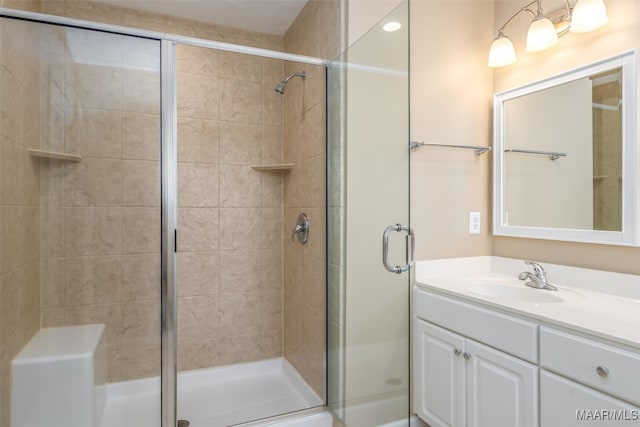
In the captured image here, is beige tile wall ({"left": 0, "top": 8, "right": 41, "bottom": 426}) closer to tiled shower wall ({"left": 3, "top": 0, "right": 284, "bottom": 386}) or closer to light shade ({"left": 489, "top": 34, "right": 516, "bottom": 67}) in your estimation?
tiled shower wall ({"left": 3, "top": 0, "right": 284, "bottom": 386})

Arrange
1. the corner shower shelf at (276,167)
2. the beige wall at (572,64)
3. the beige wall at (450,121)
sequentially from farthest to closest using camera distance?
1. the corner shower shelf at (276,167)
2. the beige wall at (450,121)
3. the beige wall at (572,64)

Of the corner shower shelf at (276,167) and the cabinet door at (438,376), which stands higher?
the corner shower shelf at (276,167)

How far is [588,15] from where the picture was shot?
155 centimetres

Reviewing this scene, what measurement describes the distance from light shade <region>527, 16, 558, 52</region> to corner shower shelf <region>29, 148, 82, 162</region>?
215cm

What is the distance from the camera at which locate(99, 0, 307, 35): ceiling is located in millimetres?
2293

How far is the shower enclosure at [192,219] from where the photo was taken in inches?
54.7

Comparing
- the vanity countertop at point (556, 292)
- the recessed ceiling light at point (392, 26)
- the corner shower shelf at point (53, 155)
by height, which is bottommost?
the vanity countertop at point (556, 292)

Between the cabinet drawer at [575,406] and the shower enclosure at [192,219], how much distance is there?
0.58 meters

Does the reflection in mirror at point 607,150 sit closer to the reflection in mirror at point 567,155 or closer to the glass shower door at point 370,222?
the reflection in mirror at point 567,155

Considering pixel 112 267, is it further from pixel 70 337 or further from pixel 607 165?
pixel 607 165

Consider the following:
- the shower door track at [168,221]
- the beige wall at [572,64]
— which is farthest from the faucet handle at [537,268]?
the shower door track at [168,221]

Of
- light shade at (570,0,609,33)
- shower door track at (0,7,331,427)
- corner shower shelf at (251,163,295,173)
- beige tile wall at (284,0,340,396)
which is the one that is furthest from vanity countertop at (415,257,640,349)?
shower door track at (0,7,331,427)

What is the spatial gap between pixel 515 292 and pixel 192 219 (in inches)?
71.0

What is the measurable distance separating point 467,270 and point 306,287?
0.94 meters
